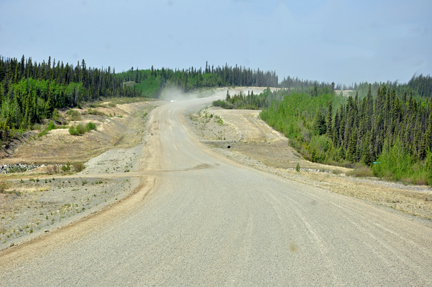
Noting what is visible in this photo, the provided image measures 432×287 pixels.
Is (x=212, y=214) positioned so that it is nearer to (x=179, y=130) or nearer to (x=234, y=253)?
(x=234, y=253)

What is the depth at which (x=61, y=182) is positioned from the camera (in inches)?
834

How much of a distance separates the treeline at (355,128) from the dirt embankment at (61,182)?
90.3ft

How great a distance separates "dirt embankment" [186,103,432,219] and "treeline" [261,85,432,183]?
4227mm

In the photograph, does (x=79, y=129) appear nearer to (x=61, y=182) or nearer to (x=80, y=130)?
(x=80, y=130)

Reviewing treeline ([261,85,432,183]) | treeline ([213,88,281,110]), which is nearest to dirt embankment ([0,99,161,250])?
treeline ([261,85,432,183])

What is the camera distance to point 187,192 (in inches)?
653

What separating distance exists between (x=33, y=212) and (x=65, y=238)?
5246mm

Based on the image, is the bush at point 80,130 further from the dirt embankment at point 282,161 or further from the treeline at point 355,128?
the treeline at point 355,128

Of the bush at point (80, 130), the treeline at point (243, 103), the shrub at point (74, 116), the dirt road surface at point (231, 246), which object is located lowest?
the dirt road surface at point (231, 246)

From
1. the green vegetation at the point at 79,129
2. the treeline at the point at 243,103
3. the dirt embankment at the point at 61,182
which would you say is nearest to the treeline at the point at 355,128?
the treeline at the point at 243,103

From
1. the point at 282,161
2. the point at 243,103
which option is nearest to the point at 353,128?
the point at 243,103

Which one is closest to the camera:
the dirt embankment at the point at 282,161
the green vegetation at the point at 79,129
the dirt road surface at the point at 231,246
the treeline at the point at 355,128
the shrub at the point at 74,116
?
the dirt road surface at the point at 231,246

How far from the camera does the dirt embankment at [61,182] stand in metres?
11.8

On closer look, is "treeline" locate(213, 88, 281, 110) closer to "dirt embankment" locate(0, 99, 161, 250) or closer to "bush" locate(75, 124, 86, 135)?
"dirt embankment" locate(0, 99, 161, 250)
